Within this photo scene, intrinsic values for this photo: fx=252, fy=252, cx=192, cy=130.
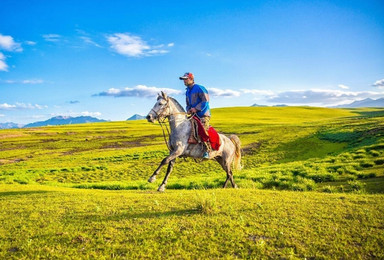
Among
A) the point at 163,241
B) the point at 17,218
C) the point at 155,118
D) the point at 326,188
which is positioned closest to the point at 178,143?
the point at 155,118

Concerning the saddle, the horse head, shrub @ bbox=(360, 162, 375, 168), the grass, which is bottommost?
shrub @ bbox=(360, 162, 375, 168)

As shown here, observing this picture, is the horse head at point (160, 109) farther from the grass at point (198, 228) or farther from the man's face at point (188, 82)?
the grass at point (198, 228)

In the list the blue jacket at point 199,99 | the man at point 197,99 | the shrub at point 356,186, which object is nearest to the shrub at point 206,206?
the man at point 197,99

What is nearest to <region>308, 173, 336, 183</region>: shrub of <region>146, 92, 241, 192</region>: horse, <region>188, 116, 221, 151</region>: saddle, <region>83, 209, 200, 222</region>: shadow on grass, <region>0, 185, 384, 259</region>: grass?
<region>0, 185, 384, 259</region>: grass

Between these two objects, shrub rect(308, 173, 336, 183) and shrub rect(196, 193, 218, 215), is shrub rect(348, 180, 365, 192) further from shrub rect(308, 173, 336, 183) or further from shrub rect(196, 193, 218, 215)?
shrub rect(196, 193, 218, 215)

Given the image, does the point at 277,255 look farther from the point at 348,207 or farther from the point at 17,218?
the point at 17,218

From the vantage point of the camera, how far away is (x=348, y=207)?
692 centimetres

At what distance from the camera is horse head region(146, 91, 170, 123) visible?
9228 mm

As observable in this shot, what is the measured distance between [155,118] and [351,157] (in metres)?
17.7

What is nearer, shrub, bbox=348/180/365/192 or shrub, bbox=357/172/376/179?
shrub, bbox=348/180/365/192

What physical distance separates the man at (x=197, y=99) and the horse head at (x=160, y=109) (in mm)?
967

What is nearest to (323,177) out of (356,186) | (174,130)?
(356,186)

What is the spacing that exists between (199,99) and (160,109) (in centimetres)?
176

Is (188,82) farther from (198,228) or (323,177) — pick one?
(323,177)
